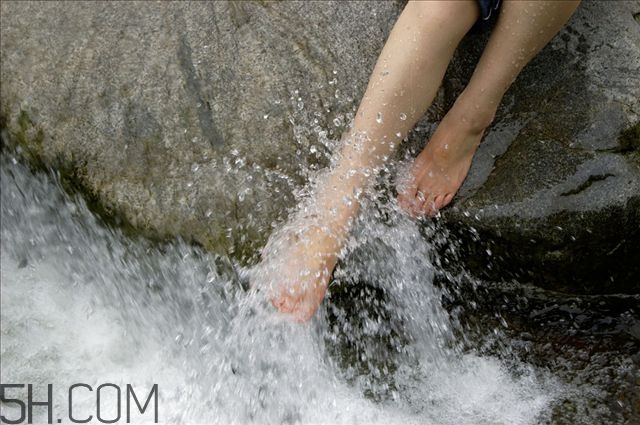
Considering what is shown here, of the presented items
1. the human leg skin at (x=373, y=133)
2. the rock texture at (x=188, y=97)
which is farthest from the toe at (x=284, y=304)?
the rock texture at (x=188, y=97)

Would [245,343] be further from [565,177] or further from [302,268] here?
[565,177]

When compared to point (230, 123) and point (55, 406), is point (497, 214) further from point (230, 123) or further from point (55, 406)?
point (55, 406)

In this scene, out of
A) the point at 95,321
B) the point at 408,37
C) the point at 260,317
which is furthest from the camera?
the point at 95,321

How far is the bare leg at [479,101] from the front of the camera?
152 cm

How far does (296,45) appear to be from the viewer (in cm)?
195

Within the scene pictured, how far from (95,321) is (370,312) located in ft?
2.53

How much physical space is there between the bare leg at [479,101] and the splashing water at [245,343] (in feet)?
0.36

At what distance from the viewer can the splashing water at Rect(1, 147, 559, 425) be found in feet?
5.53

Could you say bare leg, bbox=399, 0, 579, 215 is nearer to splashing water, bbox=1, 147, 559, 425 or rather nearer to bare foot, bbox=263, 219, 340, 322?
splashing water, bbox=1, 147, 559, 425

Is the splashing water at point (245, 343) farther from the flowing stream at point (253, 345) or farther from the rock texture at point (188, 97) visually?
the rock texture at point (188, 97)

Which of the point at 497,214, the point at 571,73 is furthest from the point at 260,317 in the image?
the point at 571,73

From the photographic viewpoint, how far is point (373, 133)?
63.7 inches

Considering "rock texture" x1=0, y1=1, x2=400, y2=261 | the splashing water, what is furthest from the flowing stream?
"rock texture" x1=0, y1=1, x2=400, y2=261

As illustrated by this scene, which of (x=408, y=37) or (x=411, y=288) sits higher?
(x=408, y=37)
